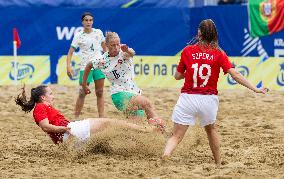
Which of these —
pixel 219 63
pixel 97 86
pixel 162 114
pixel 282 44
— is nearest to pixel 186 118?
pixel 219 63

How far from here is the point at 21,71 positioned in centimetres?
1800

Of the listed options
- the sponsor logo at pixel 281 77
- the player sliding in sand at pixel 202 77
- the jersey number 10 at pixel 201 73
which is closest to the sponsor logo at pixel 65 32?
the sponsor logo at pixel 281 77

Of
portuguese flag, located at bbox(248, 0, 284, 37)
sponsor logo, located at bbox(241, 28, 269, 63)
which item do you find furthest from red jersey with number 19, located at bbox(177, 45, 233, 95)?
portuguese flag, located at bbox(248, 0, 284, 37)

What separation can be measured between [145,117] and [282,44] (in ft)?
26.5

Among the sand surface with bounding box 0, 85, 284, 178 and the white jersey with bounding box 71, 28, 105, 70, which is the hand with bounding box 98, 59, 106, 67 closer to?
the sand surface with bounding box 0, 85, 284, 178

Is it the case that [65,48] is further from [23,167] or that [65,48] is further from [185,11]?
[23,167]

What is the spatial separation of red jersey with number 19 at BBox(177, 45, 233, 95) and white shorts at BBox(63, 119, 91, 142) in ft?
4.86

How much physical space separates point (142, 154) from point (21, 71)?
9218mm

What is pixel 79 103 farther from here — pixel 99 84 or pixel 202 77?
pixel 202 77

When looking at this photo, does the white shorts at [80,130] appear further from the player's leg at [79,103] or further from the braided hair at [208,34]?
the player's leg at [79,103]

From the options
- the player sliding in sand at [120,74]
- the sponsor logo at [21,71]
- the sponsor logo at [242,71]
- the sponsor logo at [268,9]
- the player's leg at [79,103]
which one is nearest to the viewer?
the player sliding in sand at [120,74]

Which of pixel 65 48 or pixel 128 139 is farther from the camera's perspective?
pixel 65 48

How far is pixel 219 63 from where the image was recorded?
27.0ft

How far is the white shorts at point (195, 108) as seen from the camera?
8266 millimetres
